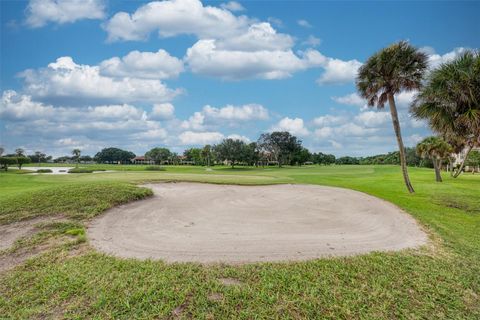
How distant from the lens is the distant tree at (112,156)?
139500 millimetres

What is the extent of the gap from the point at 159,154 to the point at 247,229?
11693cm

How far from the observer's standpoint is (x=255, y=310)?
349 cm

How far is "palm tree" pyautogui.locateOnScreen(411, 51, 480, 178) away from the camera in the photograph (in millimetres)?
11367

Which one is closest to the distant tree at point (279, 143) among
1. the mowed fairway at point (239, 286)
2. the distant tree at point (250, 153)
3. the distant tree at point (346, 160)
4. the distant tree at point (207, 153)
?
the distant tree at point (250, 153)

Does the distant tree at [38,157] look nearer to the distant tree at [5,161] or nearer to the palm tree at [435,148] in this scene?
the distant tree at [5,161]

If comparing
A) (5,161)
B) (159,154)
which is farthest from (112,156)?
(5,161)

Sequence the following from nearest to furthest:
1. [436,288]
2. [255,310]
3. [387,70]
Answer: [255,310] → [436,288] → [387,70]

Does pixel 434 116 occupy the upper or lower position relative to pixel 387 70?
lower

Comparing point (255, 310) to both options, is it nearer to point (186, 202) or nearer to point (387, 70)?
point (186, 202)

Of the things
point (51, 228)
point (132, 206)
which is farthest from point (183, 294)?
point (132, 206)

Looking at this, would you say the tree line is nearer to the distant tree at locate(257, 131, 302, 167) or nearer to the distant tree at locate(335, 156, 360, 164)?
the distant tree at locate(257, 131, 302, 167)

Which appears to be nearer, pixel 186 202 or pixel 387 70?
pixel 186 202

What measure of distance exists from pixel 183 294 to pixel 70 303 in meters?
1.65

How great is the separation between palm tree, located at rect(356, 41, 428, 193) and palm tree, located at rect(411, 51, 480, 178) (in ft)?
15.8
